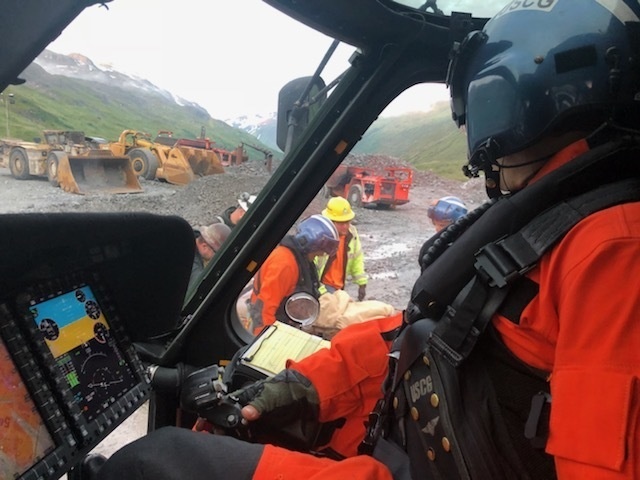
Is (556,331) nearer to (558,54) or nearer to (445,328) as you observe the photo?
(445,328)

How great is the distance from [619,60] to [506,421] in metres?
0.74

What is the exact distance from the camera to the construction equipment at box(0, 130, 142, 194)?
1624 millimetres

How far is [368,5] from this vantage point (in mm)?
1728

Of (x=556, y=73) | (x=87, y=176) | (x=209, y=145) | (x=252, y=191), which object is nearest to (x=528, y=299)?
(x=556, y=73)

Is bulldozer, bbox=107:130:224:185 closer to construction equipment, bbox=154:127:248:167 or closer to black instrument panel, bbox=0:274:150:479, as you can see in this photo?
construction equipment, bbox=154:127:248:167

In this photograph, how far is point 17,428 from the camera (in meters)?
1.07

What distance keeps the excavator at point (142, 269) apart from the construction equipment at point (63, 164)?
1.20 feet

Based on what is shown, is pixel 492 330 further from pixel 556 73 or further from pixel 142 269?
pixel 142 269

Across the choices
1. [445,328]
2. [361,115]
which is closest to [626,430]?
[445,328]

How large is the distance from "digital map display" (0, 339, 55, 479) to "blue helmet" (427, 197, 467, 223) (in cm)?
286

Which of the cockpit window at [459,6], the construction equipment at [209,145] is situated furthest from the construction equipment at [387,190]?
the cockpit window at [459,6]

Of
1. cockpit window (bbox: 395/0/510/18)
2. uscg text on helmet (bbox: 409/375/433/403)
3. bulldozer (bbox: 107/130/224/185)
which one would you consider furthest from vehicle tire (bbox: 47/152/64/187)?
uscg text on helmet (bbox: 409/375/433/403)

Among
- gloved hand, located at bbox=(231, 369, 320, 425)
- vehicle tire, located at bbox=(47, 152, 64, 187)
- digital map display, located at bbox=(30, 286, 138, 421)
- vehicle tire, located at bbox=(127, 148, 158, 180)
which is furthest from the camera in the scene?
vehicle tire, located at bbox=(127, 148, 158, 180)

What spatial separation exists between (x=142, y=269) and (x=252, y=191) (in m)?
0.81
